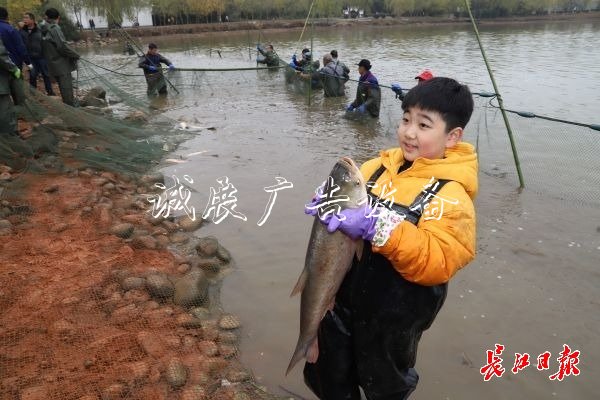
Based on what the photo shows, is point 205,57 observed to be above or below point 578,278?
above

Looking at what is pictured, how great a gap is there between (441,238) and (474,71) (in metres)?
21.0

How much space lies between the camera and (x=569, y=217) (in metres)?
6.14

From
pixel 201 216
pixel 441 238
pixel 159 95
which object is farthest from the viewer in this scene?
pixel 159 95

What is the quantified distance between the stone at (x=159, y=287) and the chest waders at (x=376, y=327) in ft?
6.43

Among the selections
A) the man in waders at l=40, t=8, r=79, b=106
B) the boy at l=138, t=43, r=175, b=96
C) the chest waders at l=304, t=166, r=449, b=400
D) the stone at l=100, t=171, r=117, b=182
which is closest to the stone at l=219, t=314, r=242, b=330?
the chest waders at l=304, t=166, r=449, b=400

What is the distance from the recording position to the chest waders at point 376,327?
2.01 metres

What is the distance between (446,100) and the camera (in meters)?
1.94

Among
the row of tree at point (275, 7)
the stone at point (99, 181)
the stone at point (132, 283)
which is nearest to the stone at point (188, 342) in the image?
the stone at point (132, 283)

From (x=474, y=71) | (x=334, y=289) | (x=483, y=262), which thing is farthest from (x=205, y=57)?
(x=334, y=289)

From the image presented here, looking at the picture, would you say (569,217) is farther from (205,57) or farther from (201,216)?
(205,57)

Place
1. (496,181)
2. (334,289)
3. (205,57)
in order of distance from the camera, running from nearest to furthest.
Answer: (334,289) → (496,181) → (205,57)

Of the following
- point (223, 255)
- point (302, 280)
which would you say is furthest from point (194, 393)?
point (223, 255)

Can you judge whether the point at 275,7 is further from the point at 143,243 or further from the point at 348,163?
the point at 348,163

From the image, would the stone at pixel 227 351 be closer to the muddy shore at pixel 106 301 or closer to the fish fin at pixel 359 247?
the muddy shore at pixel 106 301
